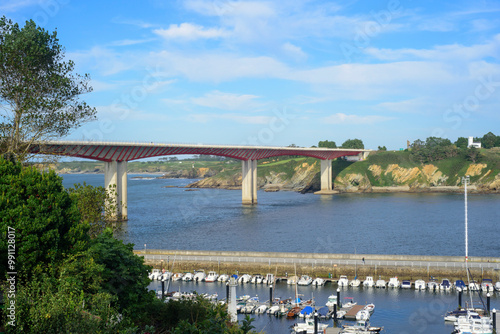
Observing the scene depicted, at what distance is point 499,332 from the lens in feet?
115

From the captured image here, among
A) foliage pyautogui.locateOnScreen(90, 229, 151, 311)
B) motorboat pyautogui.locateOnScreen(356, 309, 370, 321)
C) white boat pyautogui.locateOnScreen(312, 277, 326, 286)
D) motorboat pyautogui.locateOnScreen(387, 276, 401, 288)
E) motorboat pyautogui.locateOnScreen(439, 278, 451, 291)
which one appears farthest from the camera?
white boat pyautogui.locateOnScreen(312, 277, 326, 286)

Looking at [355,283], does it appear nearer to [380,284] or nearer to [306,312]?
[380,284]

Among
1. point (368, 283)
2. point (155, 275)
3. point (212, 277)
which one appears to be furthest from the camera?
point (155, 275)

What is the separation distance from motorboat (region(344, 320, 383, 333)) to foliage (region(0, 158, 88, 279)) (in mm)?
23545

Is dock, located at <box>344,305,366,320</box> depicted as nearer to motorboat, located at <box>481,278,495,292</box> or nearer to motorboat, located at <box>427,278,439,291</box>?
motorboat, located at <box>427,278,439,291</box>

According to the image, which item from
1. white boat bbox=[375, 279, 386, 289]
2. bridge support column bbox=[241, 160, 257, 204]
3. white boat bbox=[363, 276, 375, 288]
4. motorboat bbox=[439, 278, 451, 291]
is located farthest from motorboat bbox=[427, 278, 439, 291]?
bridge support column bbox=[241, 160, 257, 204]

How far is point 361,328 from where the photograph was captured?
36.3 m

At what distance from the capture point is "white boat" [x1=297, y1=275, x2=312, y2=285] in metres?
48.4

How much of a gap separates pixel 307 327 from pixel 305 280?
38.8ft

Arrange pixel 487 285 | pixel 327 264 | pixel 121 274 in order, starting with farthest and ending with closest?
1. pixel 327 264
2. pixel 487 285
3. pixel 121 274

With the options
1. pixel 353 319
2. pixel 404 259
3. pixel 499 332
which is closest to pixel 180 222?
pixel 404 259

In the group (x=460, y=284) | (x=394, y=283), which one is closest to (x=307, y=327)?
(x=394, y=283)

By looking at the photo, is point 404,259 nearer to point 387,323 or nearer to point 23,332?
point 387,323

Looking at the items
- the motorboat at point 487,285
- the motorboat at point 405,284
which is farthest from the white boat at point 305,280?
the motorboat at point 487,285
